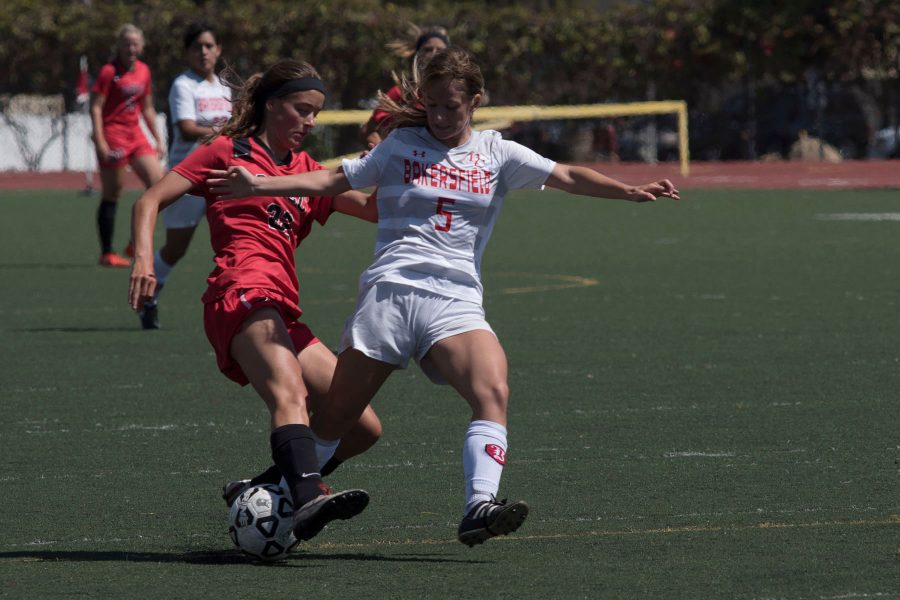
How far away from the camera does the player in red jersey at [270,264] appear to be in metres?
6.06

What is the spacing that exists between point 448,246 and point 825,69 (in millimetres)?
34574

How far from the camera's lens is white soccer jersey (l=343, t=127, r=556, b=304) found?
6.13 meters

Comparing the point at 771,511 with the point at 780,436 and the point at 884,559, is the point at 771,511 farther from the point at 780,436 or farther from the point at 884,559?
the point at 780,436

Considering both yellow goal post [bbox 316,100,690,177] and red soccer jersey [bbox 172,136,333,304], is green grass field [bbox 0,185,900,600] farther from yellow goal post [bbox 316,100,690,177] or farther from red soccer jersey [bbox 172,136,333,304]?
yellow goal post [bbox 316,100,690,177]

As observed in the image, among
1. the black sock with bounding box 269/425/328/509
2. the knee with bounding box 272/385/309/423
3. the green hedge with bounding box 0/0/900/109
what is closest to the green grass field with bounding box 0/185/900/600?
the black sock with bounding box 269/425/328/509

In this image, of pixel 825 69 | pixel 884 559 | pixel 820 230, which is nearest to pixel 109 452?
pixel 884 559

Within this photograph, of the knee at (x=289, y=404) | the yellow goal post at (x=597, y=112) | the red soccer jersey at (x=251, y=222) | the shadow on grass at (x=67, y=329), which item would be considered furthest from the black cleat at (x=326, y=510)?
the yellow goal post at (x=597, y=112)

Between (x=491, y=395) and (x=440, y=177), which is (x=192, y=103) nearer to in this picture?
(x=440, y=177)

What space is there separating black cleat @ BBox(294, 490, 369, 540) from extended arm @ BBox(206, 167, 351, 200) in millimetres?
1055

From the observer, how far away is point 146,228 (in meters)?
6.36

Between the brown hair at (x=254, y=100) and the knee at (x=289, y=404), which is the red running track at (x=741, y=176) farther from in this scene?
the knee at (x=289, y=404)

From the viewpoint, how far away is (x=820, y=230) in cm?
2172

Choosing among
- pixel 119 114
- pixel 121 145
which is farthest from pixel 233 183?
pixel 119 114

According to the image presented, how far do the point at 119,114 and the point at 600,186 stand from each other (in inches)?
448
